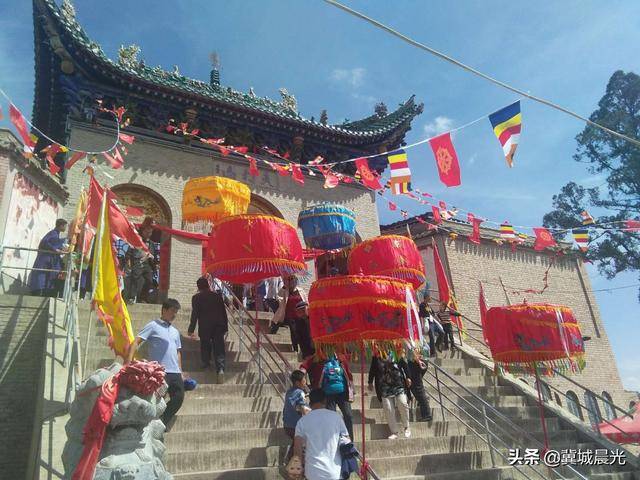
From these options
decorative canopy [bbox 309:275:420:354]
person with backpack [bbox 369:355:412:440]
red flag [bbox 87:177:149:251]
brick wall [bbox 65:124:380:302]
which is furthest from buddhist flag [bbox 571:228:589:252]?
red flag [bbox 87:177:149:251]

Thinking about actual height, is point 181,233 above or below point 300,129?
below

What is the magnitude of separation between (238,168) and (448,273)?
7.69 meters

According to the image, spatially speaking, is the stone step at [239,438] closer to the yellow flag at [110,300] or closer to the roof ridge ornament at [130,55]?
the yellow flag at [110,300]

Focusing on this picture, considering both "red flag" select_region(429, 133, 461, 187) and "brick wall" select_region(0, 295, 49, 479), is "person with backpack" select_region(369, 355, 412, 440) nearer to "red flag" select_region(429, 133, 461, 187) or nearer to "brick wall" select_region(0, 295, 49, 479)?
"red flag" select_region(429, 133, 461, 187)

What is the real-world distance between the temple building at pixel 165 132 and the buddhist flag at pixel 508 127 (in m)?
7.29

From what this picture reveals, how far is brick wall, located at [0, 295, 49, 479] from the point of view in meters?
6.02

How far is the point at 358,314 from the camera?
17.6 ft

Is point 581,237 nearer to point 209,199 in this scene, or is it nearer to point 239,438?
point 209,199

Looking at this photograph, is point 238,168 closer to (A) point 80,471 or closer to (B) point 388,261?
(B) point 388,261

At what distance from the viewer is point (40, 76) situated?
13.3 metres

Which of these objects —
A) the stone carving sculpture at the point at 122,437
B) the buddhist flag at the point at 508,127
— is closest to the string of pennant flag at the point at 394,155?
the buddhist flag at the point at 508,127

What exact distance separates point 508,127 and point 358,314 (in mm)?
4605

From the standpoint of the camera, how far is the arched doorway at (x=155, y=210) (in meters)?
12.0

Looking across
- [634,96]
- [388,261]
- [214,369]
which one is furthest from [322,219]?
[634,96]
